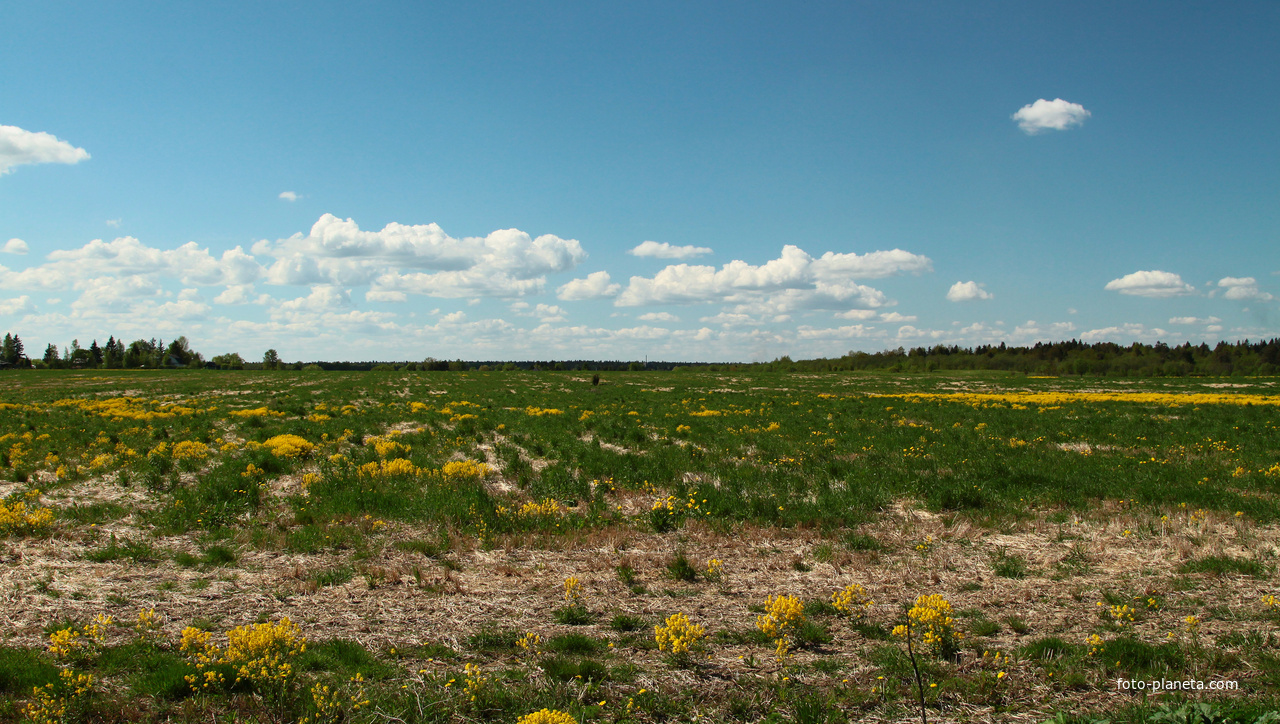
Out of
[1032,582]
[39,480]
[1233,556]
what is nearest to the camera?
[1032,582]

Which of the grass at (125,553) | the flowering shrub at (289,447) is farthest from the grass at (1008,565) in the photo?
the flowering shrub at (289,447)

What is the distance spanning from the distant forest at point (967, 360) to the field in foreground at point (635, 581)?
361 ft

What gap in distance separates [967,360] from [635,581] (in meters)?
142

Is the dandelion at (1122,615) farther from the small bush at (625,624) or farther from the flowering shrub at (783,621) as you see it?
the small bush at (625,624)

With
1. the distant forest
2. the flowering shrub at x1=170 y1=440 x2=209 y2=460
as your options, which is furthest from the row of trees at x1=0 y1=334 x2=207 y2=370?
the flowering shrub at x1=170 y1=440 x2=209 y2=460

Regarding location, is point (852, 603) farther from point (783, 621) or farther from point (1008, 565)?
point (1008, 565)

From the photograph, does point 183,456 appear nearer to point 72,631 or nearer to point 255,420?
point 255,420

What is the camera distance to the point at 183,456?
13992 mm

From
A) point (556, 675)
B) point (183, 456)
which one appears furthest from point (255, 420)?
point (556, 675)

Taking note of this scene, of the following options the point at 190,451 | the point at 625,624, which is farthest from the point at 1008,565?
the point at 190,451

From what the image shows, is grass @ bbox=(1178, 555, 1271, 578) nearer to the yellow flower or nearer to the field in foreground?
the field in foreground

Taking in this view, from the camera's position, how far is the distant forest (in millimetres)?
101312

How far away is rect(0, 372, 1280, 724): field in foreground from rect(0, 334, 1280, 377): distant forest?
110164 millimetres

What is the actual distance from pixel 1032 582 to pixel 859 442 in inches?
389
